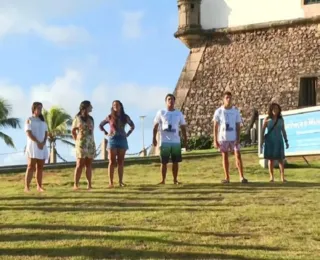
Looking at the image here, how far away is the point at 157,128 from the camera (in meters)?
13.2

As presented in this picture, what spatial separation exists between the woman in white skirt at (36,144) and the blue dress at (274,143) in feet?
12.8

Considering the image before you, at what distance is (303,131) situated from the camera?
17.9 m

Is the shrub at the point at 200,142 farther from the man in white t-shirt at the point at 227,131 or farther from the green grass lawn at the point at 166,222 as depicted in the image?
the green grass lawn at the point at 166,222

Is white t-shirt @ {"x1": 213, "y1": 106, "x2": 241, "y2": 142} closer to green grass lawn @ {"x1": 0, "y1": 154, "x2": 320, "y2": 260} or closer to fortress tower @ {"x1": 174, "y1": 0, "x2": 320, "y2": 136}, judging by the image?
green grass lawn @ {"x1": 0, "y1": 154, "x2": 320, "y2": 260}

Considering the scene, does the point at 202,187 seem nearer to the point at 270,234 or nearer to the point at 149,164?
the point at 270,234

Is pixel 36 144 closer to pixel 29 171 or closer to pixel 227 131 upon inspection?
pixel 29 171

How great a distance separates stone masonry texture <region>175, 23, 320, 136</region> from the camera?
2716 cm

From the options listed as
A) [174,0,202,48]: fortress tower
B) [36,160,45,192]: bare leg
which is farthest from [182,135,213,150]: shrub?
[36,160,45,192]: bare leg

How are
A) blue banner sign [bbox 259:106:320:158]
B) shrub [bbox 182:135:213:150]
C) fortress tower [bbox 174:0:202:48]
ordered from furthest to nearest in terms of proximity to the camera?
fortress tower [bbox 174:0:202:48] < shrub [bbox 182:135:213:150] < blue banner sign [bbox 259:106:320:158]

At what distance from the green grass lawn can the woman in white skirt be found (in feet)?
1.32

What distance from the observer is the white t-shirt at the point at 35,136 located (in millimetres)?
12594

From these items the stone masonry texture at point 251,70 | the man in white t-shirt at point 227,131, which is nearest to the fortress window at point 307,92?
the stone masonry texture at point 251,70

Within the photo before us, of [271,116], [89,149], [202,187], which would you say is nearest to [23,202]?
[89,149]

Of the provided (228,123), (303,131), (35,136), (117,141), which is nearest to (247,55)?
(303,131)
